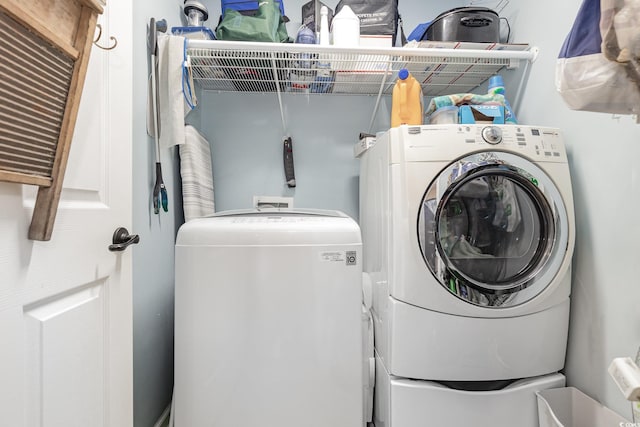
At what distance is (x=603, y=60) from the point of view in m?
0.60

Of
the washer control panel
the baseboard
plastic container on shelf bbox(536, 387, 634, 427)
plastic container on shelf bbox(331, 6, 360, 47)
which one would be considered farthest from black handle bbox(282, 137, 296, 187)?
plastic container on shelf bbox(536, 387, 634, 427)

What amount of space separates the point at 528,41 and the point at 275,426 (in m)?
2.01

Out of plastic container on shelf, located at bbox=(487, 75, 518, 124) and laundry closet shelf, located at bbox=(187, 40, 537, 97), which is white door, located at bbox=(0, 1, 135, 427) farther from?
plastic container on shelf, located at bbox=(487, 75, 518, 124)

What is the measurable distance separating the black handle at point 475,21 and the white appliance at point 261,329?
1.22 meters

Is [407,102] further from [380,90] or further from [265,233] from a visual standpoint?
[265,233]

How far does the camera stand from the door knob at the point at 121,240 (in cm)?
80

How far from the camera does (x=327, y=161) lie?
6.32ft

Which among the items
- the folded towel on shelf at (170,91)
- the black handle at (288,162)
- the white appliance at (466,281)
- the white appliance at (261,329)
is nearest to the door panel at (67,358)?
the white appliance at (261,329)

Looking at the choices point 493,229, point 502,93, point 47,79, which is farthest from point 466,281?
point 47,79

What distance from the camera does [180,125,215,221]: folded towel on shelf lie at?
146 cm

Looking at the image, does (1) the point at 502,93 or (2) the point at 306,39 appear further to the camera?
(2) the point at 306,39

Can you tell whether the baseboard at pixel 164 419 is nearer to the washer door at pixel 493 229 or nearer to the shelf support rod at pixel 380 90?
the washer door at pixel 493 229

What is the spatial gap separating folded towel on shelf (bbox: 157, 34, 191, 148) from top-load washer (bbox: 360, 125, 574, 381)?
896mm

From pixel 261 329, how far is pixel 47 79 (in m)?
0.89
